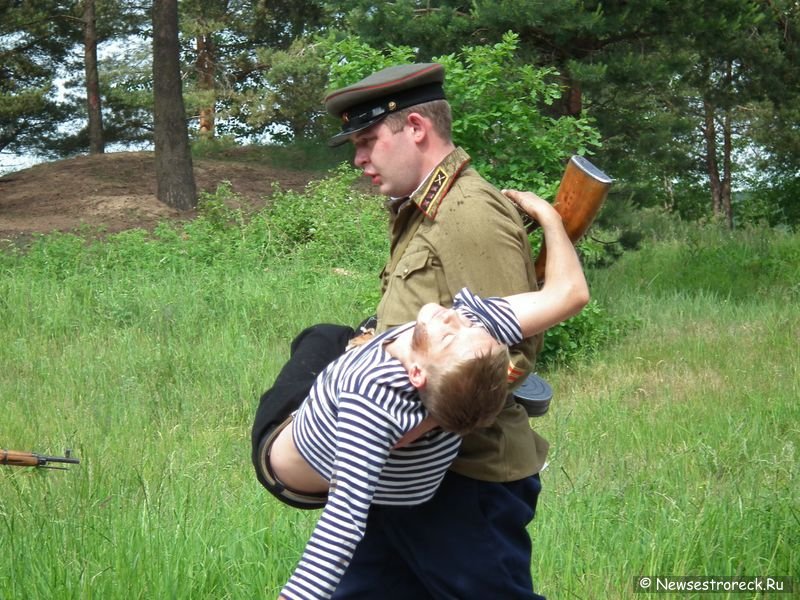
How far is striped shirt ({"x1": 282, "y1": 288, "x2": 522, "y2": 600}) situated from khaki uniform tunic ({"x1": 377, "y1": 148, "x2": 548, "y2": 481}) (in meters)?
0.14

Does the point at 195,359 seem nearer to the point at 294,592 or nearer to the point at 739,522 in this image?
the point at 739,522

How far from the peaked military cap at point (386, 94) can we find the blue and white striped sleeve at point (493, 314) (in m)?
0.57

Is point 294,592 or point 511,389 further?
point 511,389

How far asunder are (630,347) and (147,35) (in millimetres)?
19823

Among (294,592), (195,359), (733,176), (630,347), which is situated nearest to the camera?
(294,592)

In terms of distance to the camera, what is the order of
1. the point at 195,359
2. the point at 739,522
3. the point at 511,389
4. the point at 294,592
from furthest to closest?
1. the point at 195,359
2. the point at 739,522
3. the point at 511,389
4. the point at 294,592

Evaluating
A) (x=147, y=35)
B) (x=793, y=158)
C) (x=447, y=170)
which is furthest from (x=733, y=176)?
(x=447, y=170)

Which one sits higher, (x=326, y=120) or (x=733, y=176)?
(x=326, y=120)

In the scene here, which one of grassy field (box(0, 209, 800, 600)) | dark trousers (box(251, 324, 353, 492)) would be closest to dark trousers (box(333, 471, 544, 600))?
dark trousers (box(251, 324, 353, 492))

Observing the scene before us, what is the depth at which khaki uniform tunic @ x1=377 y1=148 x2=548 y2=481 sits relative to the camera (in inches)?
102

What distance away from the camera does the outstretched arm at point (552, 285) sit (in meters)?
2.50

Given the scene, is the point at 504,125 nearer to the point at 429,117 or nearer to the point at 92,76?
the point at 429,117

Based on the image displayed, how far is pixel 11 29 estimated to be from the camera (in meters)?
22.0

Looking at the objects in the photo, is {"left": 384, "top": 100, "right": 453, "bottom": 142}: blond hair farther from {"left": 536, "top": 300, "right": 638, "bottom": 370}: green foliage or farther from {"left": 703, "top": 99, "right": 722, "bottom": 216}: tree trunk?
{"left": 703, "top": 99, "right": 722, "bottom": 216}: tree trunk
